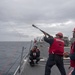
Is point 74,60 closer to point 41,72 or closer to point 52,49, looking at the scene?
point 52,49

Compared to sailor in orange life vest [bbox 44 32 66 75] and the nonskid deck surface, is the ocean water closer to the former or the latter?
the nonskid deck surface

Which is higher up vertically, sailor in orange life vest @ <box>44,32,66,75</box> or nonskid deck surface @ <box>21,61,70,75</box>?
sailor in orange life vest @ <box>44,32,66,75</box>

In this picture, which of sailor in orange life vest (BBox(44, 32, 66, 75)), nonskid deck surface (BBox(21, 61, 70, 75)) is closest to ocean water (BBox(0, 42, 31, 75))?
nonskid deck surface (BBox(21, 61, 70, 75))

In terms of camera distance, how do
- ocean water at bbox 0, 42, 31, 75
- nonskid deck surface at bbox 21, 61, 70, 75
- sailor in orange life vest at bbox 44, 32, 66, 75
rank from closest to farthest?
sailor in orange life vest at bbox 44, 32, 66, 75 < nonskid deck surface at bbox 21, 61, 70, 75 < ocean water at bbox 0, 42, 31, 75

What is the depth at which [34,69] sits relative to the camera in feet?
40.7

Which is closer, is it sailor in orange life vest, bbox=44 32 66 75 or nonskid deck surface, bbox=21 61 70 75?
sailor in orange life vest, bbox=44 32 66 75

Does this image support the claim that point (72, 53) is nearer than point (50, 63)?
Yes

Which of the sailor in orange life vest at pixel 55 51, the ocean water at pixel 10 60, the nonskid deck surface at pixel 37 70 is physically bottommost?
the ocean water at pixel 10 60

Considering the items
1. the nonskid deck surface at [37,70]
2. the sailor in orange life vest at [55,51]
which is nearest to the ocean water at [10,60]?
the nonskid deck surface at [37,70]

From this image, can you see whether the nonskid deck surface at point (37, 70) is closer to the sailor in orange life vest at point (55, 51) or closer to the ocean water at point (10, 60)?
the ocean water at point (10, 60)

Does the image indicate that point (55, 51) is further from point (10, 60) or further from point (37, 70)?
point (10, 60)

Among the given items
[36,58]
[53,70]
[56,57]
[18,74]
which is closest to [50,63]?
[56,57]

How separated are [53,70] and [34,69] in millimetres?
906

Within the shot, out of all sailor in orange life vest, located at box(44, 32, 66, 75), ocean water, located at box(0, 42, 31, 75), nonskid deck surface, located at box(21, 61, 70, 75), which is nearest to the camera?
sailor in orange life vest, located at box(44, 32, 66, 75)
